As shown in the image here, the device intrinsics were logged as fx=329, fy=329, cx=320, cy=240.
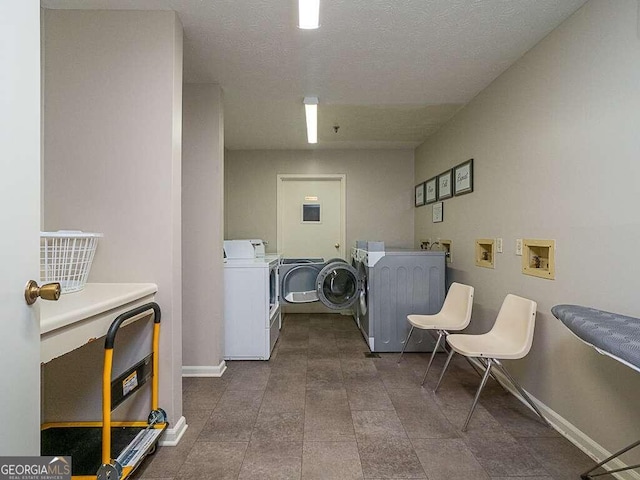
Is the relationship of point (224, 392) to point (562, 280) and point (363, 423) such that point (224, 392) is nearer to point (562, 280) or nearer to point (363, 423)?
point (363, 423)

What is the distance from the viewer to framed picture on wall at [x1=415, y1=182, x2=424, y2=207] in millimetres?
4658

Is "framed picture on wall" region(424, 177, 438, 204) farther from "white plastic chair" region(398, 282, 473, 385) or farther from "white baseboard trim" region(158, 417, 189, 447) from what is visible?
"white baseboard trim" region(158, 417, 189, 447)

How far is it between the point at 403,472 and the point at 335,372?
4.25 ft

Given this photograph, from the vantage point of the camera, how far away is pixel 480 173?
9.71 ft

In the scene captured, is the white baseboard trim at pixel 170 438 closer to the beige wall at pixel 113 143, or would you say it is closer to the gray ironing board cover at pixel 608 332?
the beige wall at pixel 113 143

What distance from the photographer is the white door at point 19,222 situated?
781mm

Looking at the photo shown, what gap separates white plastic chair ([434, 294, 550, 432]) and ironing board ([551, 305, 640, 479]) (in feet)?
1.78

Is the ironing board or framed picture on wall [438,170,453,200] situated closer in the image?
the ironing board

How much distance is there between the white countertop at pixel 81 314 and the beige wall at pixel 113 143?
220 mm

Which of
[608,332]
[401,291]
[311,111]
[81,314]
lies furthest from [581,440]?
[311,111]

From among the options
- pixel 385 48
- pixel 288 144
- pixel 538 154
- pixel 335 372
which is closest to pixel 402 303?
pixel 335 372

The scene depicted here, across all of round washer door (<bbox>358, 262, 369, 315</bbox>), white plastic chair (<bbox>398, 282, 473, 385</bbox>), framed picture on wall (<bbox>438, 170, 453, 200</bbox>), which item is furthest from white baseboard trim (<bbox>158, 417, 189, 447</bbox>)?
framed picture on wall (<bbox>438, 170, 453, 200</bbox>)
